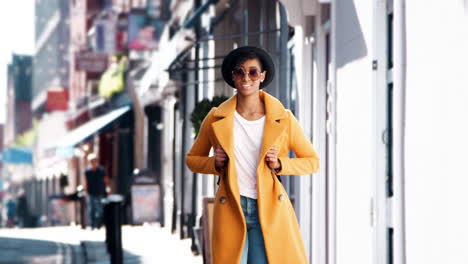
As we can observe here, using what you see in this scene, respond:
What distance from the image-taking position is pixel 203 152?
544cm

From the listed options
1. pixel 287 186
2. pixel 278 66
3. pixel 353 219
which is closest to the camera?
pixel 353 219

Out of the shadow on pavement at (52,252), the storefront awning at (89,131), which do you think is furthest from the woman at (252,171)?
the storefront awning at (89,131)

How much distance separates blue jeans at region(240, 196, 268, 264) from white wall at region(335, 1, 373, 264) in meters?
2.15

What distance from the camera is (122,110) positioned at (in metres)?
32.6

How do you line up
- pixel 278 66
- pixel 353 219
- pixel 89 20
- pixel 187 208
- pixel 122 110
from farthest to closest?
pixel 89 20 → pixel 122 110 → pixel 187 208 → pixel 278 66 → pixel 353 219

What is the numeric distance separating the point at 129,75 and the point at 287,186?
2410 cm

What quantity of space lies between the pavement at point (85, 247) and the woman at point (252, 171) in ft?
27.0
